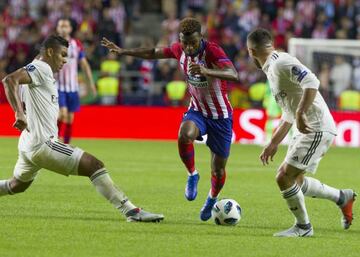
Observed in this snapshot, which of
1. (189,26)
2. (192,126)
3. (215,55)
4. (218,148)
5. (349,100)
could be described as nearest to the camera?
(189,26)

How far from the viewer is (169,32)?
27750mm

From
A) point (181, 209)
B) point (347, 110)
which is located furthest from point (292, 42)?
point (181, 209)

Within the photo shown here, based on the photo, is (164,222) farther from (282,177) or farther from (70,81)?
(70,81)

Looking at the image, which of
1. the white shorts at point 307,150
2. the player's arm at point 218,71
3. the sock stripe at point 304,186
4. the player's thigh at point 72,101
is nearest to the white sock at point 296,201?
the white shorts at point 307,150

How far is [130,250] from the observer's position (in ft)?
26.3

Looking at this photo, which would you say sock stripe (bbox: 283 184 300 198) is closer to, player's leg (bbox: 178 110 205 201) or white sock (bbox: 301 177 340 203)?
white sock (bbox: 301 177 340 203)

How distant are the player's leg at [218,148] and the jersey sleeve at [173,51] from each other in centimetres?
76

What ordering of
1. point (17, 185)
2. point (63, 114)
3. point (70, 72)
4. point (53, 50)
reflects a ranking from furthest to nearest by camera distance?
point (63, 114), point (70, 72), point (17, 185), point (53, 50)

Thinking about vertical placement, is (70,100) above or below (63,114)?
above

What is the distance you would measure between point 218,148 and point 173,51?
43.4 inches

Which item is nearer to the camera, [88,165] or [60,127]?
[88,165]

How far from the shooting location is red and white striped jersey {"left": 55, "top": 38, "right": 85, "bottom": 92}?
56.2ft

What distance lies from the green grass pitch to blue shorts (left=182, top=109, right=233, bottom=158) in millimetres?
729

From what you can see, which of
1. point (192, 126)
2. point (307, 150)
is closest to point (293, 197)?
point (307, 150)
